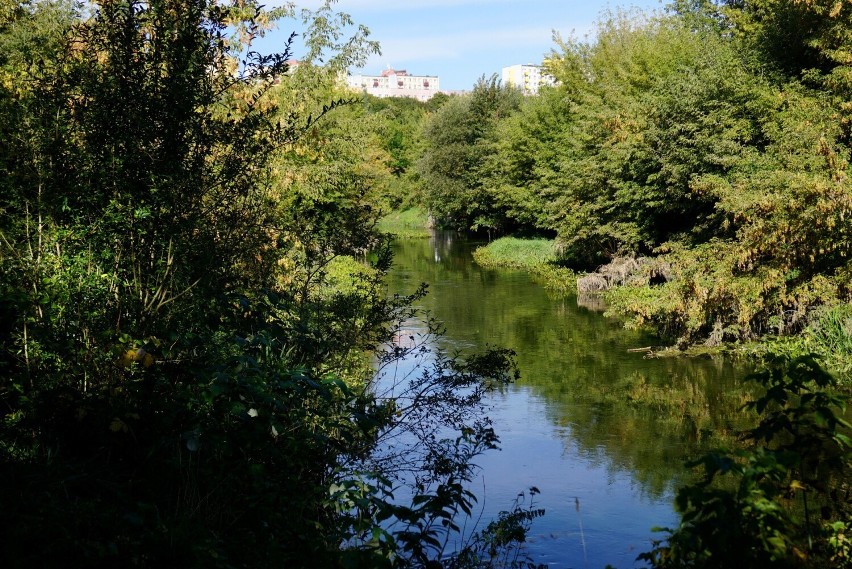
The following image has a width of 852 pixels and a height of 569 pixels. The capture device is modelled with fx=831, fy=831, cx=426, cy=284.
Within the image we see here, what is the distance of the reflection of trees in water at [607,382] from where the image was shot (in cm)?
1173

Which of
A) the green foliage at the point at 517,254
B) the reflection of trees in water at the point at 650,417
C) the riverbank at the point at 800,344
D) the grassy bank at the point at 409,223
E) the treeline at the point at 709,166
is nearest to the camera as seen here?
the reflection of trees in water at the point at 650,417

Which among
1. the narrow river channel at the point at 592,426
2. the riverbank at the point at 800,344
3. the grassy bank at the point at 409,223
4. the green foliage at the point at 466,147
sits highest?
the green foliage at the point at 466,147

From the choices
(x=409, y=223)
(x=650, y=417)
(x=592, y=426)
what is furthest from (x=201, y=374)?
(x=409, y=223)

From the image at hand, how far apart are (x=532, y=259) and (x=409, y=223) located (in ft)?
104

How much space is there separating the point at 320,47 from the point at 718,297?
34.4 feet

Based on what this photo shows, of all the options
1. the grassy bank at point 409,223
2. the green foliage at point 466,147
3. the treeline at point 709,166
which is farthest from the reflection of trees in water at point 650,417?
the grassy bank at point 409,223

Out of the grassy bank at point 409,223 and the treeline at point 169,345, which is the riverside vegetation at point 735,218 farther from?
the grassy bank at point 409,223

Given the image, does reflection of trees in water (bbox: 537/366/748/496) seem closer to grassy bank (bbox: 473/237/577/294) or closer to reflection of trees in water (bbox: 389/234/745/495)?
reflection of trees in water (bbox: 389/234/745/495)

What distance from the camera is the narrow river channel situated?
29.9ft

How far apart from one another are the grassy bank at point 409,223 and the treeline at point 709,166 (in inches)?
755

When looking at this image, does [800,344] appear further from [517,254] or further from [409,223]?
[409,223]

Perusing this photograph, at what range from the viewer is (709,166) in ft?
70.8

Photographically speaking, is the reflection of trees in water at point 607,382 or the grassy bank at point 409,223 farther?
the grassy bank at point 409,223


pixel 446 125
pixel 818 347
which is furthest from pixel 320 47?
pixel 446 125
